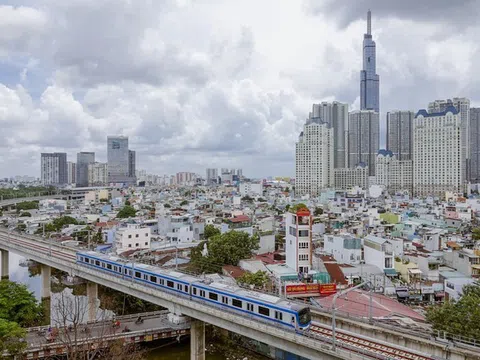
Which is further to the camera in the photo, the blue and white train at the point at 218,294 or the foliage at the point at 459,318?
the foliage at the point at 459,318

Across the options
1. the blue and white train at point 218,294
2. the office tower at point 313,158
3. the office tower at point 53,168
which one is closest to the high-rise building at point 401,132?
the office tower at point 313,158

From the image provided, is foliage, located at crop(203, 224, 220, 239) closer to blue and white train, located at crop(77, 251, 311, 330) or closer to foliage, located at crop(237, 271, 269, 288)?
blue and white train, located at crop(77, 251, 311, 330)

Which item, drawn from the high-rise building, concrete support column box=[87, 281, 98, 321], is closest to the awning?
concrete support column box=[87, 281, 98, 321]

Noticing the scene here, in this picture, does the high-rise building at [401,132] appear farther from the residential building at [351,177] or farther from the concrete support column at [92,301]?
the concrete support column at [92,301]

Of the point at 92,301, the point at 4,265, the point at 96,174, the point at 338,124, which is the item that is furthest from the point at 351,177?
the point at 96,174

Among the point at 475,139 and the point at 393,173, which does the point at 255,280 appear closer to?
the point at 393,173

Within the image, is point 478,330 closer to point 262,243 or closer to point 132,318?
point 132,318
